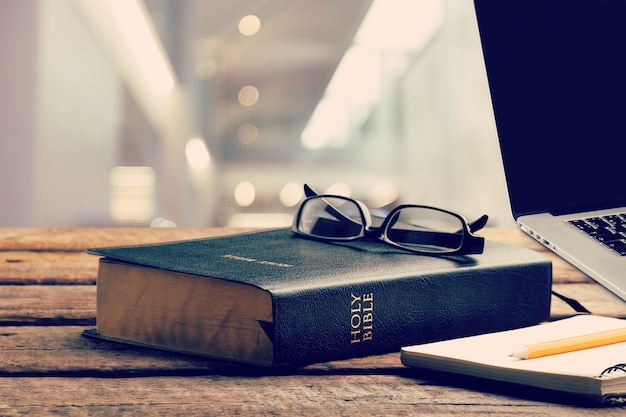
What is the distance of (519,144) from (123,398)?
46 centimetres

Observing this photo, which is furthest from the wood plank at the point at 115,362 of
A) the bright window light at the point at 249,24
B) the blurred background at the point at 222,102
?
→ the bright window light at the point at 249,24

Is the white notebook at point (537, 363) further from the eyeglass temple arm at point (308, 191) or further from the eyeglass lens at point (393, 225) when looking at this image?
the eyeglass temple arm at point (308, 191)

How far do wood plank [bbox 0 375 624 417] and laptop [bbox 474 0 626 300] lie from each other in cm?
31

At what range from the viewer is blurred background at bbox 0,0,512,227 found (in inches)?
89.2

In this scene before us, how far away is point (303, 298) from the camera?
0.40m

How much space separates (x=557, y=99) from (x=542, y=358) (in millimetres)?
362

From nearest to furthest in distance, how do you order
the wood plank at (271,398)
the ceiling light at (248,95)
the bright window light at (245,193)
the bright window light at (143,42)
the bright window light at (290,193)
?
the wood plank at (271,398)
the bright window light at (143,42)
the ceiling light at (248,95)
the bright window light at (245,193)
the bright window light at (290,193)

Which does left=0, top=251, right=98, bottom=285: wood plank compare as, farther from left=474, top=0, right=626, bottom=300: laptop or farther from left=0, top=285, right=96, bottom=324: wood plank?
left=474, top=0, right=626, bottom=300: laptop

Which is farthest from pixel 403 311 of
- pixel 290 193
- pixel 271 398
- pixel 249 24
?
pixel 290 193

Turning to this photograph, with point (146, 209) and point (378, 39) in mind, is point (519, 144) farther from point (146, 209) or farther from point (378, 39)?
point (378, 39)

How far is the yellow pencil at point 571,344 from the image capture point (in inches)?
15.1

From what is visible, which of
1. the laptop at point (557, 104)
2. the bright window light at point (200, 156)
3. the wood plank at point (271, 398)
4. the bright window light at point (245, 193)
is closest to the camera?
the wood plank at point (271, 398)

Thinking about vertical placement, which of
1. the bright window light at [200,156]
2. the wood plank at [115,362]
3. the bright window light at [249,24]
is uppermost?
the bright window light at [249,24]

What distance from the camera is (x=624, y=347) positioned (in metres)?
0.41
